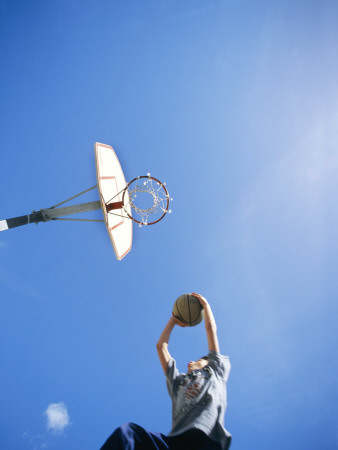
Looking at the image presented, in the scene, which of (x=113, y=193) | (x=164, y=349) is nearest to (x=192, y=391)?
(x=164, y=349)

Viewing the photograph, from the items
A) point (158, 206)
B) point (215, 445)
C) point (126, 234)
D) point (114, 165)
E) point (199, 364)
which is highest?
point (114, 165)

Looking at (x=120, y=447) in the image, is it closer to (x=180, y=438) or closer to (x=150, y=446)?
(x=150, y=446)

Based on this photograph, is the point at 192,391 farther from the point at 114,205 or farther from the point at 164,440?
the point at 114,205

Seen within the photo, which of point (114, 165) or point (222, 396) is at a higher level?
point (114, 165)

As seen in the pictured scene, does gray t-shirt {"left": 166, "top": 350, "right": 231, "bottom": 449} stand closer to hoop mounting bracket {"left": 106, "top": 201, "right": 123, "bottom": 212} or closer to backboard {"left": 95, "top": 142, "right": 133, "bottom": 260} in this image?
backboard {"left": 95, "top": 142, "right": 133, "bottom": 260}

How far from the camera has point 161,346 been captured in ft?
9.62

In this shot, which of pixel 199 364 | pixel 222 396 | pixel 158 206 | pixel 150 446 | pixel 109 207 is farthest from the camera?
pixel 158 206

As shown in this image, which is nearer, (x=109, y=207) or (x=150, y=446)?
(x=150, y=446)

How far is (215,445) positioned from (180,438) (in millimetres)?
301

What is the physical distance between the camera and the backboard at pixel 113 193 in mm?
6043

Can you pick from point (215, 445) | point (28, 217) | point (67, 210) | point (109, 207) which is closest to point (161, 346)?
point (215, 445)

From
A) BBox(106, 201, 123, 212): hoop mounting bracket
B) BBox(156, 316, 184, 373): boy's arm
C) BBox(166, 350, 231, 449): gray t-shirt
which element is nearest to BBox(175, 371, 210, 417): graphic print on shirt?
BBox(166, 350, 231, 449): gray t-shirt

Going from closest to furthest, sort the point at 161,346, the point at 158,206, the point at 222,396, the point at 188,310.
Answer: the point at 222,396
the point at 161,346
the point at 188,310
the point at 158,206

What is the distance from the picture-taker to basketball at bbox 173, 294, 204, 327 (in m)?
3.32
